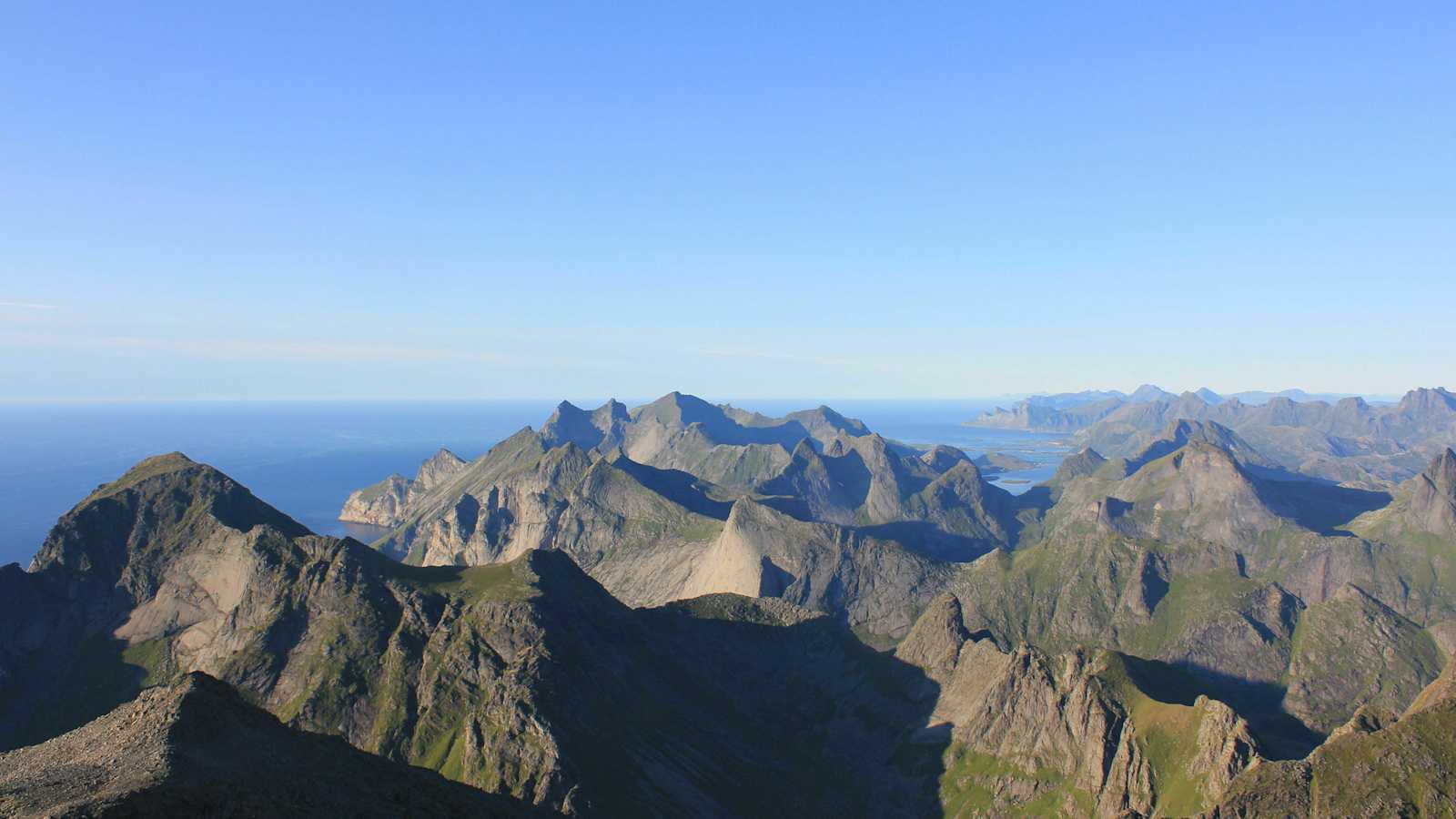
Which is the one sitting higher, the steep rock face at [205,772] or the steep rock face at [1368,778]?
the steep rock face at [205,772]

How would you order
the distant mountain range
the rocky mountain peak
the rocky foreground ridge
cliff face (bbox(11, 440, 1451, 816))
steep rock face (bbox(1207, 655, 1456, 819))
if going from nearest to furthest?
steep rock face (bbox(1207, 655, 1456, 819)), the distant mountain range, cliff face (bbox(11, 440, 1451, 816)), the rocky foreground ridge, the rocky mountain peak

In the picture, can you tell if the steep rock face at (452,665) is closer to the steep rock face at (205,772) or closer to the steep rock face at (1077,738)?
the steep rock face at (1077,738)

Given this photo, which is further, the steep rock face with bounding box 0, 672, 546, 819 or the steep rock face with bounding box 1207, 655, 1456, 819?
the steep rock face with bounding box 1207, 655, 1456, 819

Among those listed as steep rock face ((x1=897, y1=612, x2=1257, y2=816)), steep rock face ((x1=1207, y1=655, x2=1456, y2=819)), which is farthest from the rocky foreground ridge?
steep rock face ((x1=1207, y1=655, x2=1456, y2=819))

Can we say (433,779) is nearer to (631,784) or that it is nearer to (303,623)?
(631,784)

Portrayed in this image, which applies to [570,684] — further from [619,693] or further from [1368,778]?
[1368,778]

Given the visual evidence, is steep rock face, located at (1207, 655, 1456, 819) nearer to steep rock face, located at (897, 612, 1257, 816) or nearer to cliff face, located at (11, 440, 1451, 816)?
cliff face, located at (11, 440, 1451, 816)

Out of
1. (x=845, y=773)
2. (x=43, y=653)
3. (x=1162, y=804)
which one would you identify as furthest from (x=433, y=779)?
(x=43, y=653)

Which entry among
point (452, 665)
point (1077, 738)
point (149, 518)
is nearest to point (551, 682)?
point (452, 665)

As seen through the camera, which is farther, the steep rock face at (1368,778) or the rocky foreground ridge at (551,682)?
the rocky foreground ridge at (551,682)

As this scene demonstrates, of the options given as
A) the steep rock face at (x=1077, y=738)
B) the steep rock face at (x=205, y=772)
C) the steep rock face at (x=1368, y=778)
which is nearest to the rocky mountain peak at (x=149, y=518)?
the steep rock face at (x=205, y=772)
